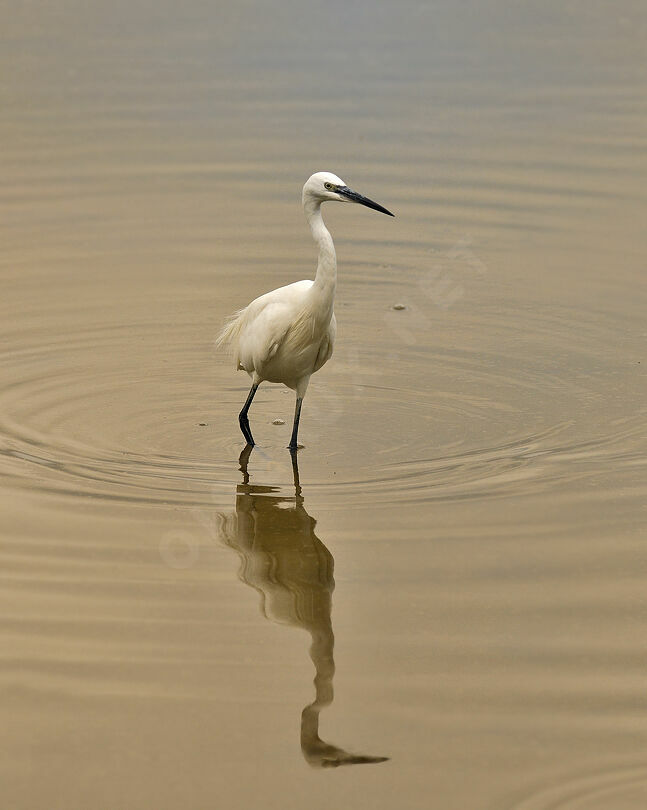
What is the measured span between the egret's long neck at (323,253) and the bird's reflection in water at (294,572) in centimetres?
94

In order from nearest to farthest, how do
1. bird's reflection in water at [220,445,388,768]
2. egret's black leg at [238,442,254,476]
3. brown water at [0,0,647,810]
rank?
brown water at [0,0,647,810], bird's reflection in water at [220,445,388,768], egret's black leg at [238,442,254,476]

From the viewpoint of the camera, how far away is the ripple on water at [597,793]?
160 inches

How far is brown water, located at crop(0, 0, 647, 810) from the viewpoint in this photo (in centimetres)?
439

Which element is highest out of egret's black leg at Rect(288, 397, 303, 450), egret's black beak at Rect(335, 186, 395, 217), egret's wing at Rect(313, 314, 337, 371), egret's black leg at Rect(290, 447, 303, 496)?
egret's black beak at Rect(335, 186, 395, 217)

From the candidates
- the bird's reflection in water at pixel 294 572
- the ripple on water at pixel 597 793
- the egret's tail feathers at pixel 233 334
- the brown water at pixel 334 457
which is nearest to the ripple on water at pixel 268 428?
the brown water at pixel 334 457

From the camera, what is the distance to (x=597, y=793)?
4.12 meters

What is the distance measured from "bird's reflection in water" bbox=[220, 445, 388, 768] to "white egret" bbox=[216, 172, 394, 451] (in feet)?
1.98

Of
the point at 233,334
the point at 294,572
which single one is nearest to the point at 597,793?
the point at 294,572

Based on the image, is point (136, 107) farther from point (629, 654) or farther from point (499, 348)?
point (629, 654)

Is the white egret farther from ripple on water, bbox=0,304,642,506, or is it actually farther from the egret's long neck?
ripple on water, bbox=0,304,642,506

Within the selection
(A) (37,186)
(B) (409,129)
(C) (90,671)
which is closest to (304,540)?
(C) (90,671)

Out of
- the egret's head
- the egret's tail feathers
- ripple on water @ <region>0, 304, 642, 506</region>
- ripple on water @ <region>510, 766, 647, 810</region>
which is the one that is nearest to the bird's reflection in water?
ripple on water @ <region>0, 304, 642, 506</region>

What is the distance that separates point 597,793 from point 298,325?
348cm

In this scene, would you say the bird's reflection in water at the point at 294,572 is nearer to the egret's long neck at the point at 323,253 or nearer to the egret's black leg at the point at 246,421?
the egret's black leg at the point at 246,421
